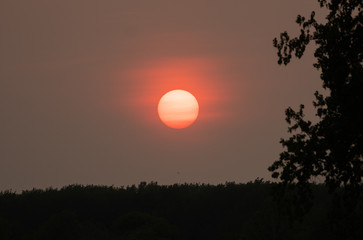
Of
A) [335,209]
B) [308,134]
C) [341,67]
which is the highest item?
[341,67]

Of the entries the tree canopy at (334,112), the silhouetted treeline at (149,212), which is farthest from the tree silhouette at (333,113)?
the silhouetted treeline at (149,212)

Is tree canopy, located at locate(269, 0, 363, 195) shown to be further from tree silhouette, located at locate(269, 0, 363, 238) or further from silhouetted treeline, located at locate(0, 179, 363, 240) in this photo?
silhouetted treeline, located at locate(0, 179, 363, 240)

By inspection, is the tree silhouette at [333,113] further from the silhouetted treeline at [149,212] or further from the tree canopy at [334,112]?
the silhouetted treeline at [149,212]

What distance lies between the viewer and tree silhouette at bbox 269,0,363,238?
25.6m

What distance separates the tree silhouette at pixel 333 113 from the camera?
25.6m

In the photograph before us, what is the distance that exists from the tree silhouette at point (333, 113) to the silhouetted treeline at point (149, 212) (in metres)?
20.8

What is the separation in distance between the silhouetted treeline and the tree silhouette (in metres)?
20.8

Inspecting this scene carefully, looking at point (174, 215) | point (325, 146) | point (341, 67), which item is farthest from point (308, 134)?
point (174, 215)

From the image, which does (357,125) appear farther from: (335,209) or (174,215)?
(174,215)

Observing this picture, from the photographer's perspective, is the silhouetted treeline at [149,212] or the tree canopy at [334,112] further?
the silhouetted treeline at [149,212]

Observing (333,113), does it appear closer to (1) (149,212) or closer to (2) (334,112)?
(2) (334,112)

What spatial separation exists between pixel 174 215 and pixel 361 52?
107 feet

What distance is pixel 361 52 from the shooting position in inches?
1038

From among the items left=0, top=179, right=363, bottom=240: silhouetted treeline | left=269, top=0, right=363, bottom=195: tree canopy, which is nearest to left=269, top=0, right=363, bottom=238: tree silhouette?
left=269, top=0, right=363, bottom=195: tree canopy
